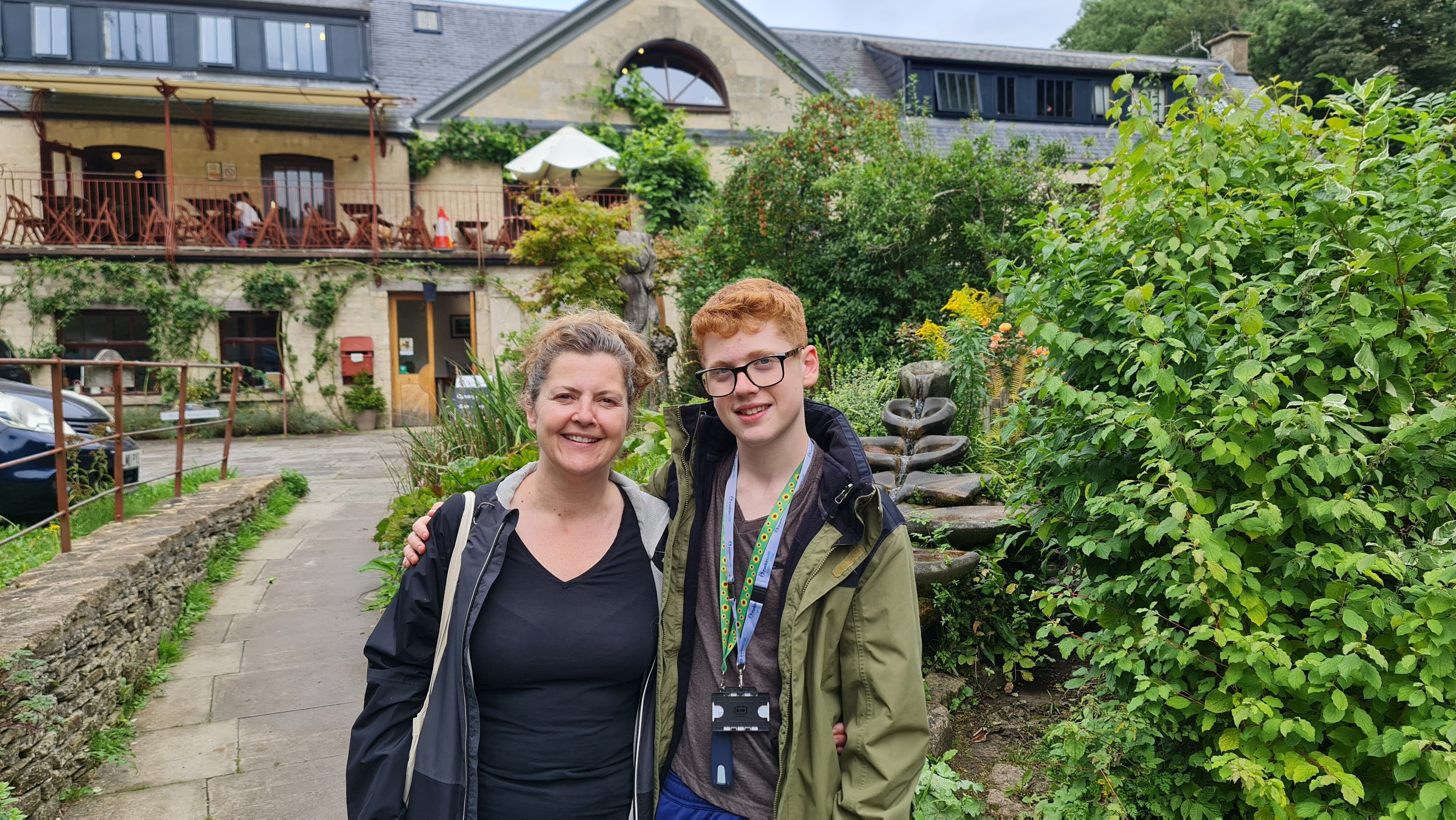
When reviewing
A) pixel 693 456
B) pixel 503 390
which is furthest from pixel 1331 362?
pixel 503 390

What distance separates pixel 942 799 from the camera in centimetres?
241

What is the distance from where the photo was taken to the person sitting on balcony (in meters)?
16.3

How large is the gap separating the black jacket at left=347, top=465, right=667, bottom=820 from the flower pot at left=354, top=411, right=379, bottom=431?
15981 millimetres

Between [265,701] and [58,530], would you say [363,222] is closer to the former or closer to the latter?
[58,530]

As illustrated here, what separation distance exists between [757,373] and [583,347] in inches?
16.2

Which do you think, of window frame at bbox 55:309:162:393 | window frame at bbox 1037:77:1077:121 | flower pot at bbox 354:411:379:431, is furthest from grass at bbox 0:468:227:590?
window frame at bbox 1037:77:1077:121

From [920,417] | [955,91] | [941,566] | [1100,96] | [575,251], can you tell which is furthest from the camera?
[1100,96]

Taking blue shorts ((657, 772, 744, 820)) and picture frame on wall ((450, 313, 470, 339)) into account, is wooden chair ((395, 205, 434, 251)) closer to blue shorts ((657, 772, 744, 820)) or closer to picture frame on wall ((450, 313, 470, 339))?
picture frame on wall ((450, 313, 470, 339))

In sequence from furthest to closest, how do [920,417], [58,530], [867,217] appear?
[867,217] → [920,417] → [58,530]

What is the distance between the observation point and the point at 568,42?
18172mm

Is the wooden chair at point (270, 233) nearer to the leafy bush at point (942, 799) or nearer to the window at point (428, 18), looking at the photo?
the window at point (428, 18)

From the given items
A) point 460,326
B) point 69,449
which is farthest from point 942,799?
point 460,326

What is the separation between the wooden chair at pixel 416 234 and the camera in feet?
55.2

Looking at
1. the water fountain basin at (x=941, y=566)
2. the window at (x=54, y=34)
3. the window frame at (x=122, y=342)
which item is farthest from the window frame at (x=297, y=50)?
the water fountain basin at (x=941, y=566)
